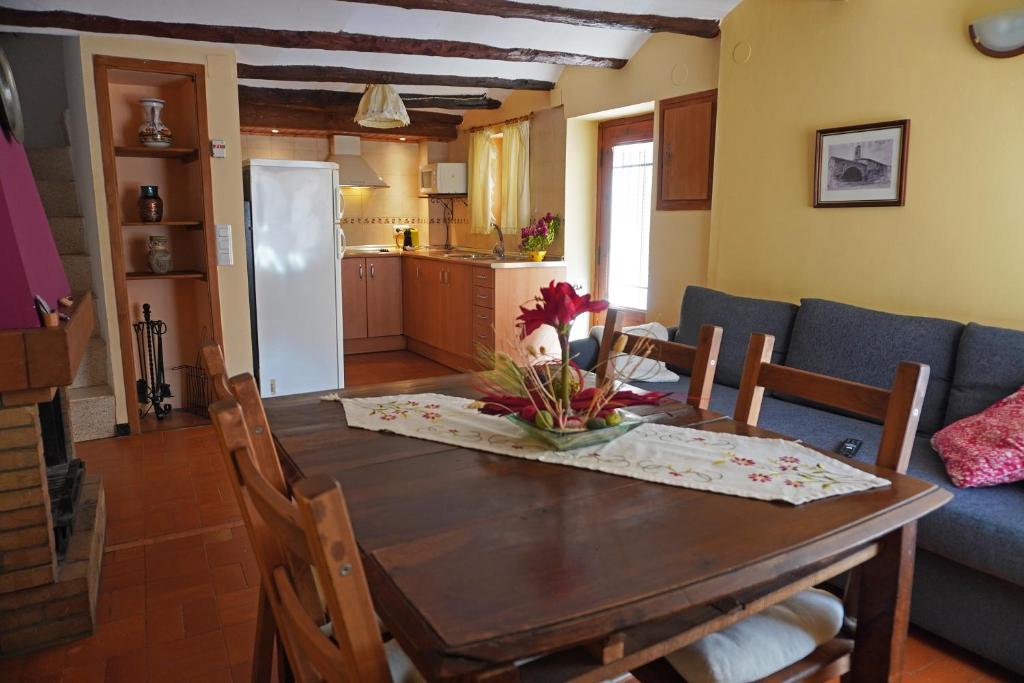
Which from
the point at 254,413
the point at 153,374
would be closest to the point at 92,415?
the point at 153,374

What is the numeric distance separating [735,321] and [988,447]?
147cm

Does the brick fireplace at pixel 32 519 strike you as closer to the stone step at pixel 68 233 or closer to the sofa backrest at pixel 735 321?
the stone step at pixel 68 233

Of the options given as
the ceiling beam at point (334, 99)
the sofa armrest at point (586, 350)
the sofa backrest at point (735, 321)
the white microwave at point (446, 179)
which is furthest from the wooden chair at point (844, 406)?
the white microwave at point (446, 179)

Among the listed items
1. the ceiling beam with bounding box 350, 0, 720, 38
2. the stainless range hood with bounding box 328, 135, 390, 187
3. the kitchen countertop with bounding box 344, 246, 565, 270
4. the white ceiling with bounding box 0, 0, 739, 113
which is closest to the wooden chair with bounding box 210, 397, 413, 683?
the ceiling beam with bounding box 350, 0, 720, 38

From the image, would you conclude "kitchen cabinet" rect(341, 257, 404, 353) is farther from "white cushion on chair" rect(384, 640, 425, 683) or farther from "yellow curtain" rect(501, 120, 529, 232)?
"white cushion on chair" rect(384, 640, 425, 683)

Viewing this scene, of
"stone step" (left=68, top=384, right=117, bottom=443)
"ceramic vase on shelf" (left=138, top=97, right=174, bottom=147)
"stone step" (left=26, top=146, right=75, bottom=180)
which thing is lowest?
"stone step" (left=68, top=384, right=117, bottom=443)

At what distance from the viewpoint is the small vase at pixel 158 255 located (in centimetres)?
434

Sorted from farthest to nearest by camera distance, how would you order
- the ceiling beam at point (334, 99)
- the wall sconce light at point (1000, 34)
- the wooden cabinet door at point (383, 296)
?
1. the wooden cabinet door at point (383, 296)
2. the ceiling beam at point (334, 99)
3. the wall sconce light at point (1000, 34)

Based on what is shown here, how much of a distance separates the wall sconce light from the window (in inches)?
89.5

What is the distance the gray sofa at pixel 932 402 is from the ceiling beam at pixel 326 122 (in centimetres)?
369

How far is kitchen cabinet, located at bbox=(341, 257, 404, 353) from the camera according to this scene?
261 inches

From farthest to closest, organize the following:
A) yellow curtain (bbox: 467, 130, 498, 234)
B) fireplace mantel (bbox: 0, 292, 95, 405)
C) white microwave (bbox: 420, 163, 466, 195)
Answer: white microwave (bbox: 420, 163, 466, 195) < yellow curtain (bbox: 467, 130, 498, 234) < fireplace mantel (bbox: 0, 292, 95, 405)

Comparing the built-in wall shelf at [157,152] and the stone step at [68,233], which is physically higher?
the built-in wall shelf at [157,152]

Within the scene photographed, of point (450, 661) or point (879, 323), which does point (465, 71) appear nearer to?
point (879, 323)
